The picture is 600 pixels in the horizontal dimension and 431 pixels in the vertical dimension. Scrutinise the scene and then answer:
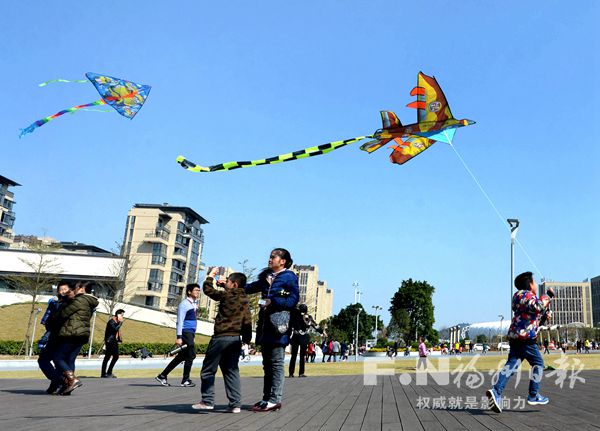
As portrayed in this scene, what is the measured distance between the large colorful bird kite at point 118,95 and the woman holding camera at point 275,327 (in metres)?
4.00

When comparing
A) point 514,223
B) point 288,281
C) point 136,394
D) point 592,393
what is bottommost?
point 136,394

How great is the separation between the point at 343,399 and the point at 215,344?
2772 millimetres

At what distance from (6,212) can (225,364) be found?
343 feet

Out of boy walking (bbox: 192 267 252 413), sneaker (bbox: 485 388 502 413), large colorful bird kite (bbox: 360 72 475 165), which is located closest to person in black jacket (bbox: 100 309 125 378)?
boy walking (bbox: 192 267 252 413)

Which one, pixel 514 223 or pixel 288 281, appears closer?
pixel 288 281

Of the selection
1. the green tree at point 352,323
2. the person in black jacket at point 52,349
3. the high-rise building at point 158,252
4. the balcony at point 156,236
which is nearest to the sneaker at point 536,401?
the person in black jacket at point 52,349

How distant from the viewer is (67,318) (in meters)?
8.07

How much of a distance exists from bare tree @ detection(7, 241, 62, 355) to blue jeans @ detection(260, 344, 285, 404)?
32.8m

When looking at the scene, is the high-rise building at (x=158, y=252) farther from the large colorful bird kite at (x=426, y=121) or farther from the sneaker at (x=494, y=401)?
the sneaker at (x=494, y=401)

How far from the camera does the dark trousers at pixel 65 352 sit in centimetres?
794

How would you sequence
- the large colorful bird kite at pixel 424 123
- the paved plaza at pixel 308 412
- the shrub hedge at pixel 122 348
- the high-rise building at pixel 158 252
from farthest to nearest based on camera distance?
the high-rise building at pixel 158 252 → the shrub hedge at pixel 122 348 → the large colorful bird kite at pixel 424 123 → the paved plaza at pixel 308 412

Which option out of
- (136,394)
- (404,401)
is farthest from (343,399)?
(136,394)

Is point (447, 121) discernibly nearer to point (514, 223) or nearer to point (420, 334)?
point (514, 223)

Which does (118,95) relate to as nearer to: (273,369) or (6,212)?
(273,369)
